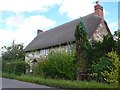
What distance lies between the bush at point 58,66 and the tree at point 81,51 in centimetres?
78

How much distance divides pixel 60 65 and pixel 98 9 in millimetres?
14711

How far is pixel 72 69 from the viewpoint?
2309 centimetres

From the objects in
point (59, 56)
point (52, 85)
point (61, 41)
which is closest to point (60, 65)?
point (59, 56)

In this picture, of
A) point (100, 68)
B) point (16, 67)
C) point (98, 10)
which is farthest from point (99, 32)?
point (100, 68)

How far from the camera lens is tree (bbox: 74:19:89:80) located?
2214 cm

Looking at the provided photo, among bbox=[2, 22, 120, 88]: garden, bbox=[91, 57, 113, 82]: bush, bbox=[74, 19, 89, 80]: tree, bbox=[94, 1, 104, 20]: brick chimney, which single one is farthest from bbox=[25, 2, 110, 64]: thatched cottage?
bbox=[91, 57, 113, 82]: bush

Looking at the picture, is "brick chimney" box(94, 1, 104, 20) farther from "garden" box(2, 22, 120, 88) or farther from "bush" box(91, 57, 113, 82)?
"bush" box(91, 57, 113, 82)

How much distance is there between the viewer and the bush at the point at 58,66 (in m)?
23.1

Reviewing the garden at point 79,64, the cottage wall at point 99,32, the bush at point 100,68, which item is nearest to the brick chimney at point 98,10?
the cottage wall at point 99,32

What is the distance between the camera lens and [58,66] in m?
23.8

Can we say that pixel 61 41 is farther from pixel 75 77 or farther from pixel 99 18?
pixel 75 77

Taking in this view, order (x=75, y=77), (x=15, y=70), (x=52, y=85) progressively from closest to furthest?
(x=52, y=85) → (x=75, y=77) → (x=15, y=70)

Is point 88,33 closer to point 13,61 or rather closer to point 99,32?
point 99,32

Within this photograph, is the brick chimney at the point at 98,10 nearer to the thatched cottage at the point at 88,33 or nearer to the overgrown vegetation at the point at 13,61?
the thatched cottage at the point at 88,33
